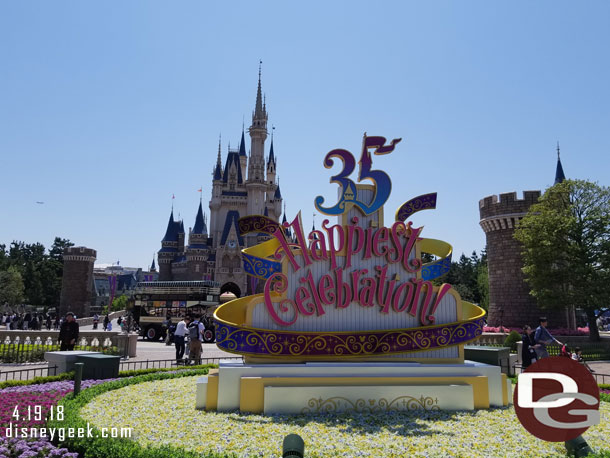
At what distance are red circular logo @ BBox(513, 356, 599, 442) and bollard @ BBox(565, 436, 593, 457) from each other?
5.12ft

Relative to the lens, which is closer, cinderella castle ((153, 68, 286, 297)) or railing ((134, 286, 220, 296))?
railing ((134, 286, 220, 296))

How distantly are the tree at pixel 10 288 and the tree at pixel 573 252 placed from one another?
5965cm

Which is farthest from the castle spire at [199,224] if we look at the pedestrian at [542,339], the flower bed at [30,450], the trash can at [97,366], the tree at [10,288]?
the flower bed at [30,450]

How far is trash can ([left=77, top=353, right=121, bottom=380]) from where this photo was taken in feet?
39.5

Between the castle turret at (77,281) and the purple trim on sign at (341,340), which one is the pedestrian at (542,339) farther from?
the castle turret at (77,281)

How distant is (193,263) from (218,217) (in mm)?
9666

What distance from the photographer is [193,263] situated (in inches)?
3155

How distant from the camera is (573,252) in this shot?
26.8 meters

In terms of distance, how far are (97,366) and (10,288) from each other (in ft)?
185

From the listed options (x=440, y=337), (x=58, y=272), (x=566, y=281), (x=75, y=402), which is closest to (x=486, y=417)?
(x=440, y=337)

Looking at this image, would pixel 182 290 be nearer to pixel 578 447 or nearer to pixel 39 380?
pixel 39 380

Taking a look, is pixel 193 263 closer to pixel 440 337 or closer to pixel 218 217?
pixel 218 217

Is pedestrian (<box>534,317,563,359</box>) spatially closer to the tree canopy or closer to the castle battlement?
the castle battlement

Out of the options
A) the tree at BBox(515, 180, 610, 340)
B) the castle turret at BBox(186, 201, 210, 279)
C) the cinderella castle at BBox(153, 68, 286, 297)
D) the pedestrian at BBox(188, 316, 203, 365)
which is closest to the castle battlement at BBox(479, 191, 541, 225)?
the tree at BBox(515, 180, 610, 340)
